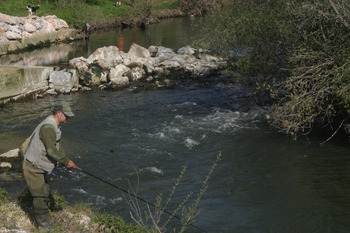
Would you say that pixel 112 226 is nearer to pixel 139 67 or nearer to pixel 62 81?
pixel 62 81

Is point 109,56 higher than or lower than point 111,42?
higher

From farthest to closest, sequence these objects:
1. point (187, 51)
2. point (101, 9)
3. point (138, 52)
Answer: point (101, 9) < point (187, 51) < point (138, 52)

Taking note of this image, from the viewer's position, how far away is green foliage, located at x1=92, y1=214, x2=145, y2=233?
23.9ft

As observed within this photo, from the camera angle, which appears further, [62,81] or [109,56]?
[109,56]

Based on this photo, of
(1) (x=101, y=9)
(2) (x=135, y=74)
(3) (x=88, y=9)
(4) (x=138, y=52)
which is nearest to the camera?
(2) (x=135, y=74)

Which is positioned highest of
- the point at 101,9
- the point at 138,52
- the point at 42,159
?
the point at 101,9

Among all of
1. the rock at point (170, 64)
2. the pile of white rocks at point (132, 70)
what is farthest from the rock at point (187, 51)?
the rock at point (170, 64)

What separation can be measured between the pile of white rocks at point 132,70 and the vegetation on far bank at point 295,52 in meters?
5.11

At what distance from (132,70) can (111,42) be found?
12921 mm

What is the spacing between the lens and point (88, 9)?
44500 mm

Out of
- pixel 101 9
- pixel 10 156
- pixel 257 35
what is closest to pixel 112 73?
pixel 257 35

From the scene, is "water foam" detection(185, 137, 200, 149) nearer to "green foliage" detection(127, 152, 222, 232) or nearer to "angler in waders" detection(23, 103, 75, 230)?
"green foliage" detection(127, 152, 222, 232)

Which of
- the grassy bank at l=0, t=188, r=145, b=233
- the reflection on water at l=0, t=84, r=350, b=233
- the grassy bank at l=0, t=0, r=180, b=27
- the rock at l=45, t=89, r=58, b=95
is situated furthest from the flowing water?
the grassy bank at l=0, t=0, r=180, b=27

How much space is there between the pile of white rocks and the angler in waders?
1340 cm
